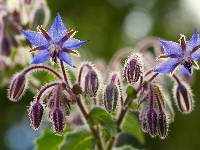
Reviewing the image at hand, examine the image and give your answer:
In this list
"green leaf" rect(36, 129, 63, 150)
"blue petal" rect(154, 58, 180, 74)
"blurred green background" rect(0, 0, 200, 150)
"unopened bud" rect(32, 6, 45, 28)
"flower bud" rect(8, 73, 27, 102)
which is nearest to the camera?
"blue petal" rect(154, 58, 180, 74)

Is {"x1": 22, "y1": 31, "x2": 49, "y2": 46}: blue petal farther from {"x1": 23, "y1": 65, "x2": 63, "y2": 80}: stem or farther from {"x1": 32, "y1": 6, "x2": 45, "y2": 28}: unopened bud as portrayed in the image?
{"x1": 32, "y1": 6, "x2": 45, "y2": 28}: unopened bud

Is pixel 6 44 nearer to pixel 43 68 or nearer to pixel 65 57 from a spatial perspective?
pixel 43 68

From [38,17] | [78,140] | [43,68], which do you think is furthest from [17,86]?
[38,17]

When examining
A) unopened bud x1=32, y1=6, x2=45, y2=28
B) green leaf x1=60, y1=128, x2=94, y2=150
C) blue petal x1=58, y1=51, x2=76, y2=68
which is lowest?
green leaf x1=60, y1=128, x2=94, y2=150

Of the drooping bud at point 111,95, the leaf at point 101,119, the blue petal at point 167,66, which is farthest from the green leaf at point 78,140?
the blue petal at point 167,66

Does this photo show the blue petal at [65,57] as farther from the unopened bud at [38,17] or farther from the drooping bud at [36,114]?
the unopened bud at [38,17]

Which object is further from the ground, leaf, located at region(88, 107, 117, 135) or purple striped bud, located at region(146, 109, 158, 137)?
leaf, located at region(88, 107, 117, 135)

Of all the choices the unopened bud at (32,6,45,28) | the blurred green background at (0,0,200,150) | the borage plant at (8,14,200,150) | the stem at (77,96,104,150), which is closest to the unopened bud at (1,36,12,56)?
the unopened bud at (32,6,45,28)
